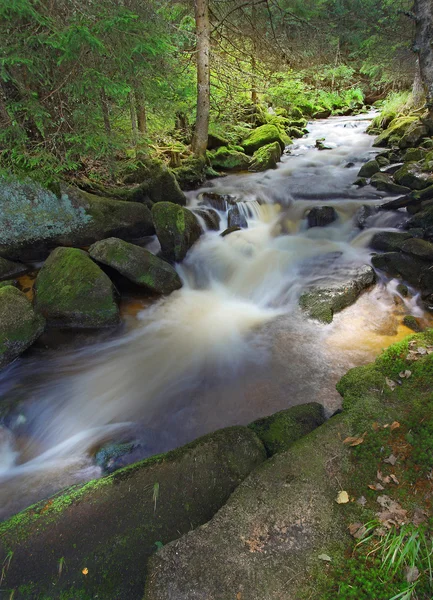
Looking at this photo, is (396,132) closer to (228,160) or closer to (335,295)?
(228,160)

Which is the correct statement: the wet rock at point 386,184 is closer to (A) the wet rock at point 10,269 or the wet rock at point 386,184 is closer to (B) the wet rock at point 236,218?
(B) the wet rock at point 236,218

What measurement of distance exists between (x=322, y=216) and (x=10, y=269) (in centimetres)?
776

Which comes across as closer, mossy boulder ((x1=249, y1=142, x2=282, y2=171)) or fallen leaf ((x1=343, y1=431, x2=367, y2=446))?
fallen leaf ((x1=343, y1=431, x2=367, y2=446))

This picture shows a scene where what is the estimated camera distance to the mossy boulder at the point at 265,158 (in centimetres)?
1291

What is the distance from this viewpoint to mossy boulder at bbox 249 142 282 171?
12.9 m

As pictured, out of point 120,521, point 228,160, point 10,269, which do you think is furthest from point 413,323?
point 228,160

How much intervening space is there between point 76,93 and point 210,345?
5.38 metres

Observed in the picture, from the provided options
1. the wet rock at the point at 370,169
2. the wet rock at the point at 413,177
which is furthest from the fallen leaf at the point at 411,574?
the wet rock at the point at 370,169

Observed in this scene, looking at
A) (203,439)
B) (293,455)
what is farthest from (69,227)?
(293,455)

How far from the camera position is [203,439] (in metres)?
2.55

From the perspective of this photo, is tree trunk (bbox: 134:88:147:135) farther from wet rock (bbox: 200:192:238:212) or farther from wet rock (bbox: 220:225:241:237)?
wet rock (bbox: 220:225:241:237)

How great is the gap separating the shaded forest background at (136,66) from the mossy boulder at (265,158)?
1366 mm

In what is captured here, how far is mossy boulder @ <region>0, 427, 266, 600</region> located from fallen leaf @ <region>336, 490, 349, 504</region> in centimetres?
63

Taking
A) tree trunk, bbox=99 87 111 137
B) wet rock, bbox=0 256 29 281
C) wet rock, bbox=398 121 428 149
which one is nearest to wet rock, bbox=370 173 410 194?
wet rock, bbox=398 121 428 149
